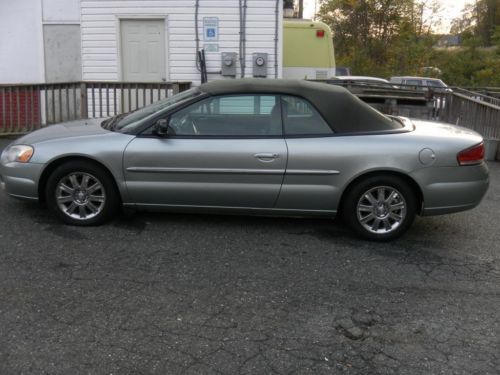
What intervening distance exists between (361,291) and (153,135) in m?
2.40

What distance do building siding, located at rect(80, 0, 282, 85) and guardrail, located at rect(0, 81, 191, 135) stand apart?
62.4 inches

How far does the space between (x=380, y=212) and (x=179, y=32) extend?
Result: 820 centimetres

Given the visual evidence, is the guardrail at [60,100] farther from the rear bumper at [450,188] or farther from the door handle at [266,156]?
the rear bumper at [450,188]

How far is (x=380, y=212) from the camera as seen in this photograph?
5453 mm

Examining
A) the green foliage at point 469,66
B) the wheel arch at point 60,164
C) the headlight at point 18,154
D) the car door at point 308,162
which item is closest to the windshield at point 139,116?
the wheel arch at point 60,164

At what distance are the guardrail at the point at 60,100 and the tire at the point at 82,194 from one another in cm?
543

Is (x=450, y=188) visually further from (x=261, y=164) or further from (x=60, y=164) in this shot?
(x=60, y=164)

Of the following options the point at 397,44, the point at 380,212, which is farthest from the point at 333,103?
the point at 397,44

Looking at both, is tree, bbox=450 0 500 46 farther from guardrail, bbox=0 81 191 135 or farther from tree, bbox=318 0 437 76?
guardrail, bbox=0 81 191 135

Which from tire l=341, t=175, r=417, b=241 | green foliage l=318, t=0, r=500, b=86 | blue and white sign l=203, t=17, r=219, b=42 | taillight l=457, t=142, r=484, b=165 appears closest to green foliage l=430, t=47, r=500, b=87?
green foliage l=318, t=0, r=500, b=86

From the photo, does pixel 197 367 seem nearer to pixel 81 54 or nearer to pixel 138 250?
pixel 138 250

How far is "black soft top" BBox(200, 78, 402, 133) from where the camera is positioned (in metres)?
5.51

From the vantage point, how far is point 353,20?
33.6 meters

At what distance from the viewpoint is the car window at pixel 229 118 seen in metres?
5.49
